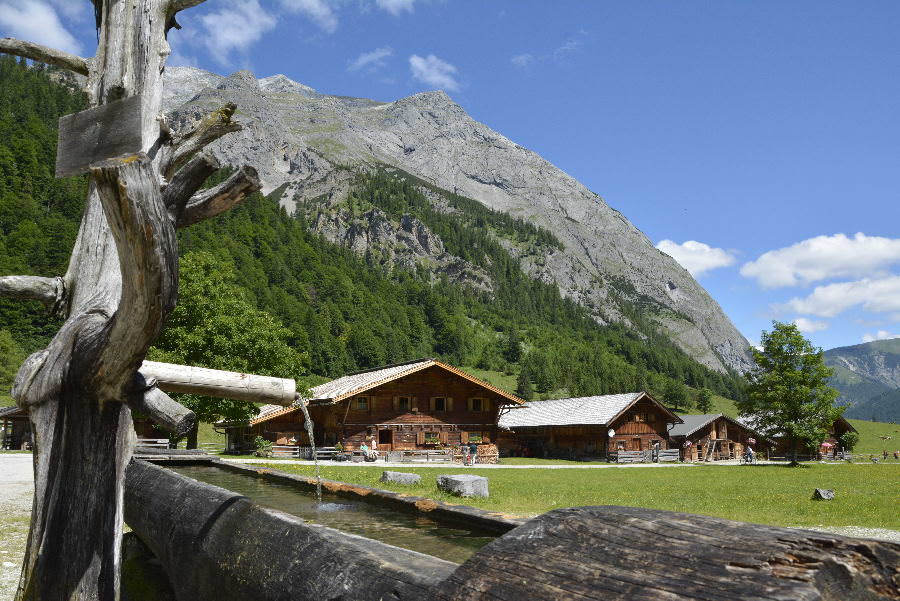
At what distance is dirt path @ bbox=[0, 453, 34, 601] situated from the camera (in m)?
6.57

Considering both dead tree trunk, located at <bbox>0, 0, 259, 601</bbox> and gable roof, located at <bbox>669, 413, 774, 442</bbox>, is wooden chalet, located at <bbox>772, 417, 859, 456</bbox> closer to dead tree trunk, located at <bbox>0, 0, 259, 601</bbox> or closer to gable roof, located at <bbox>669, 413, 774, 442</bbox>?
gable roof, located at <bbox>669, 413, 774, 442</bbox>

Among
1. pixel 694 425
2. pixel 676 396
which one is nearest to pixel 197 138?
pixel 694 425

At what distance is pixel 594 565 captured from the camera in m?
1.84

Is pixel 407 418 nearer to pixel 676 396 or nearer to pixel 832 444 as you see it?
Result: pixel 832 444

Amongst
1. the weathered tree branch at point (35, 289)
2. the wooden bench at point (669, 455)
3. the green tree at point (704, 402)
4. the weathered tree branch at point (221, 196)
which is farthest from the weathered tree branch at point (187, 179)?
the green tree at point (704, 402)

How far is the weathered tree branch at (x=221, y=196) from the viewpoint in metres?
3.59

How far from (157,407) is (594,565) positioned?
2.90m

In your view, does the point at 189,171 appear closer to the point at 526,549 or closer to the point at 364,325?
the point at 526,549

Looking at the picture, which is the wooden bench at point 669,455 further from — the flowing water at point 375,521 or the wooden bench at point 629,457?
the flowing water at point 375,521

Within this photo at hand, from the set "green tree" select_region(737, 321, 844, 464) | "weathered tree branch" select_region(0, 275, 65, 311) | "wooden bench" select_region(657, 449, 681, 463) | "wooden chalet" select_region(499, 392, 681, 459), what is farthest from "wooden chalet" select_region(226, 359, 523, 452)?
"weathered tree branch" select_region(0, 275, 65, 311)

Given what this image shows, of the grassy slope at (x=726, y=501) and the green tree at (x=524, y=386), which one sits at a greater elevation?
the green tree at (x=524, y=386)

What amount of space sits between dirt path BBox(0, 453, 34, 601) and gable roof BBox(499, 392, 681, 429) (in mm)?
32375

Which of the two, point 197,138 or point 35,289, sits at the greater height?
point 197,138

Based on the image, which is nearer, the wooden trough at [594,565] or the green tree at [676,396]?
the wooden trough at [594,565]
